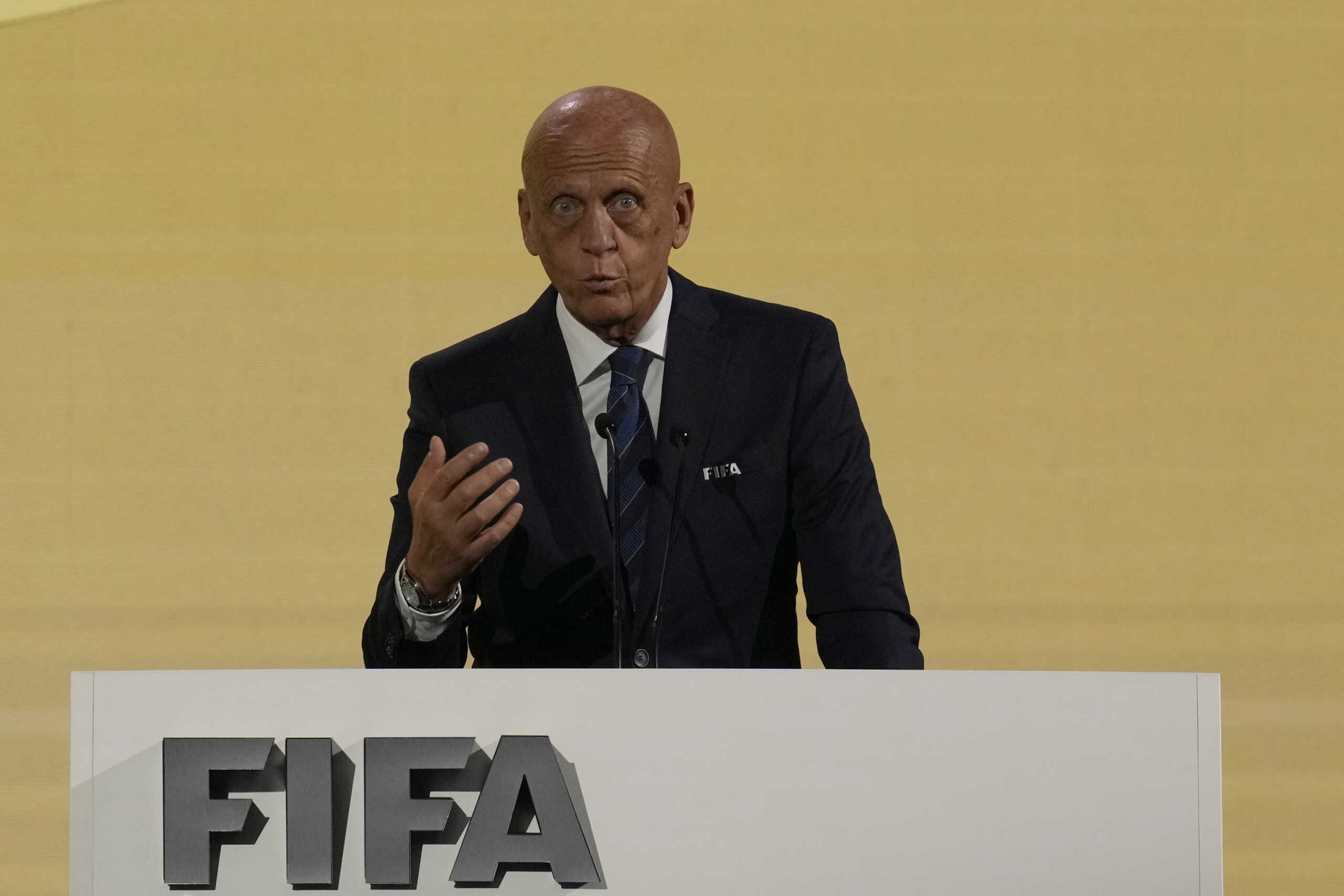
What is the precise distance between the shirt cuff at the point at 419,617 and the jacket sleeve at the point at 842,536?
0.43m

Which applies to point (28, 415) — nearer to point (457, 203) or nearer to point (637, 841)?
point (457, 203)

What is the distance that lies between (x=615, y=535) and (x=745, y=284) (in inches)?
56.2

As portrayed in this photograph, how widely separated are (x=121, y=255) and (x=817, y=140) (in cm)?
145

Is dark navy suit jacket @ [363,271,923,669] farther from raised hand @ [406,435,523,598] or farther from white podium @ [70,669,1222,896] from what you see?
white podium @ [70,669,1222,896]

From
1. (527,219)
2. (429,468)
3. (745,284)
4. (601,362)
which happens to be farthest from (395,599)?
(745,284)

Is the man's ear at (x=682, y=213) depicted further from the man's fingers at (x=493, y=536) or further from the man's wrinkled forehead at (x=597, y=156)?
the man's fingers at (x=493, y=536)

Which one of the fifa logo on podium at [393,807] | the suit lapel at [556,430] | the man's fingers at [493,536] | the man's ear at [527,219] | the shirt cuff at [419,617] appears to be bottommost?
the fifa logo on podium at [393,807]

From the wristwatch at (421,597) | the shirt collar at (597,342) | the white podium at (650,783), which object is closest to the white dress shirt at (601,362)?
the shirt collar at (597,342)

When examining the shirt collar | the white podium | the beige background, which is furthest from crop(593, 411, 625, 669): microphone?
the beige background

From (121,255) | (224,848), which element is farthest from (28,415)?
(224,848)

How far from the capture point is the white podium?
1.40 metres

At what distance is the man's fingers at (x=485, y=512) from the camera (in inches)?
62.1

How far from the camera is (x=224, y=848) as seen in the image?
141 cm

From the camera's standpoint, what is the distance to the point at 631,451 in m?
1.90
